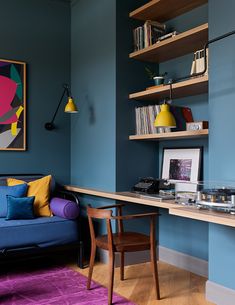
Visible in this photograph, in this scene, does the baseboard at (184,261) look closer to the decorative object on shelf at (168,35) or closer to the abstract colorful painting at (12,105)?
the abstract colorful painting at (12,105)

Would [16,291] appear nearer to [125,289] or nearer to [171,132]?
[125,289]

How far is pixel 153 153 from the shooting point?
3.80 m

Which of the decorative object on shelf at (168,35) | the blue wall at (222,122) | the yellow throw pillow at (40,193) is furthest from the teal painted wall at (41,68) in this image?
the blue wall at (222,122)

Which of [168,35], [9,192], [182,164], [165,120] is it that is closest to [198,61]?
[168,35]

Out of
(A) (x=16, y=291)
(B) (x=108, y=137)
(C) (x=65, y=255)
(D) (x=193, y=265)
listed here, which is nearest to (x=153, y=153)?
(B) (x=108, y=137)

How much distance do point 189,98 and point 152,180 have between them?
2.84 feet

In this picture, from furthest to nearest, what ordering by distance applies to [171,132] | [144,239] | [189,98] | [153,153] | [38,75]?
[38,75] < [153,153] < [189,98] < [171,132] < [144,239]

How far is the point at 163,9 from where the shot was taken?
11.3 ft

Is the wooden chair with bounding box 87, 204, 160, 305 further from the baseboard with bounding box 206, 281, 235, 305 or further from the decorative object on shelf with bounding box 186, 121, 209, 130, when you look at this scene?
the decorative object on shelf with bounding box 186, 121, 209, 130

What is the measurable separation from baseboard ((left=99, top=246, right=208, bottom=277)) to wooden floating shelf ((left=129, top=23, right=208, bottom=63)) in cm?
192

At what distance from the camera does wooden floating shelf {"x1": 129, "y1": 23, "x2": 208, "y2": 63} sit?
299cm

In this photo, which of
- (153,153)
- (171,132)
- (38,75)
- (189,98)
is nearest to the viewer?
(171,132)

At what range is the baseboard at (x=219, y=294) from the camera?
98.6 inches

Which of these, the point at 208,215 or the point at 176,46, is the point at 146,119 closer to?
the point at 176,46
